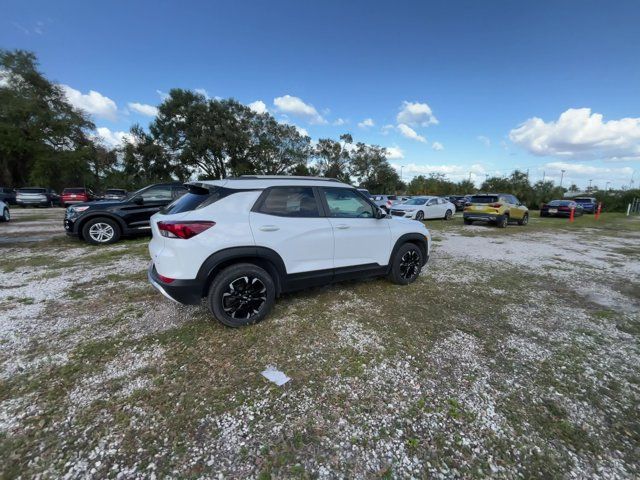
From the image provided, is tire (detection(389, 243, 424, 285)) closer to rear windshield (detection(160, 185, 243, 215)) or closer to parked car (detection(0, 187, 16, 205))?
rear windshield (detection(160, 185, 243, 215))

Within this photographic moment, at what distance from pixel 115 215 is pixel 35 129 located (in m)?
31.6

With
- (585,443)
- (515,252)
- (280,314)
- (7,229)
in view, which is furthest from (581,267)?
(7,229)

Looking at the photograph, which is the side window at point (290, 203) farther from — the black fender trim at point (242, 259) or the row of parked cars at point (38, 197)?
the row of parked cars at point (38, 197)

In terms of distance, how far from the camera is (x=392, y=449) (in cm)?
183

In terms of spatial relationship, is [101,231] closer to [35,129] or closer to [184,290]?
[184,290]

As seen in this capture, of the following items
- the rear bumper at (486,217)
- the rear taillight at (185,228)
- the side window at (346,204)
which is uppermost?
the side window at (346,204)

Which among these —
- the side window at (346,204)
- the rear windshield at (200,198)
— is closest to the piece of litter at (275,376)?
the rear windshield at (200,198)

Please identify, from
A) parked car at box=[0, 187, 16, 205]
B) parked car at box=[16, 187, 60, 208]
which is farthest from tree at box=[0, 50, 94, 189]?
parked car at box=[16, 187, 60, 208]

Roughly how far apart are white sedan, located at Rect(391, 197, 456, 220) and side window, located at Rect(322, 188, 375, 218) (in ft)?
36.4

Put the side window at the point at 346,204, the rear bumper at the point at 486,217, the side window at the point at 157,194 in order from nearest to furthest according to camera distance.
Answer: the side window at the point at 346,204, the side window at the point at 157,194, the rear bumper at the point at 486,217

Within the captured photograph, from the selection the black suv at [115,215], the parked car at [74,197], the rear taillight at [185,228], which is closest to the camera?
the rear taillight at [185,228]

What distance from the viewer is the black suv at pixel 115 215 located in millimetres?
6988

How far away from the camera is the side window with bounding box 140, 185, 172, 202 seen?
7617mm

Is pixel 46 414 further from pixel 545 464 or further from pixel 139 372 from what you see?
pixel 545 464
